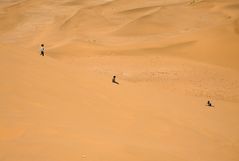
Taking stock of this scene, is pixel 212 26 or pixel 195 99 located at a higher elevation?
pixel 212 26

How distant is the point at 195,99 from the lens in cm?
1329

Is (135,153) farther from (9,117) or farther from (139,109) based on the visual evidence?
(139,109)

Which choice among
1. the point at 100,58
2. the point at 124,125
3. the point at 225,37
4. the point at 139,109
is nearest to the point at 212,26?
the point at 225,37

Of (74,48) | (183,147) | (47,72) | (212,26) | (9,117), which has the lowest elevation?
(183,147)

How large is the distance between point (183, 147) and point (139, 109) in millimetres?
2453

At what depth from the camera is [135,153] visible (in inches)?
209

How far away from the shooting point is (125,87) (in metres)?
11.8

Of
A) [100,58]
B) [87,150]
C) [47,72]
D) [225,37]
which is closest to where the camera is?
[87,150]

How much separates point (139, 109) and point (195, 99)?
15.2 feet

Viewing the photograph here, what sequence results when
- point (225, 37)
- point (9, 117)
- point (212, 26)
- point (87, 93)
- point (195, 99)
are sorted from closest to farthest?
1. point (9, 117)
2. point (87, 93)
3. point (195, 99)
4. point (225, 37)
5. point (212, 26)

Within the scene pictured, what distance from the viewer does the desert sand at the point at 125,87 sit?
549 centimetres

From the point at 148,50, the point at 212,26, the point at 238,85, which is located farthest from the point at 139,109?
the point at 212,26

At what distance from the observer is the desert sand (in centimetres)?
549

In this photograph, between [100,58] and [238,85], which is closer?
[238,85]
